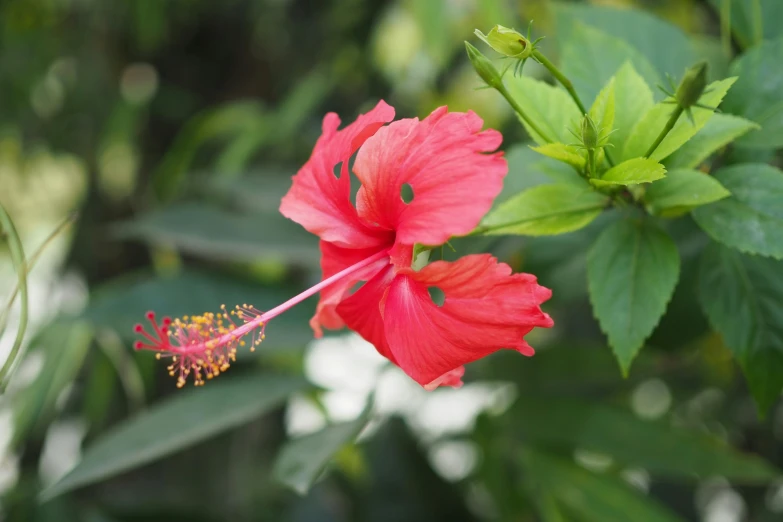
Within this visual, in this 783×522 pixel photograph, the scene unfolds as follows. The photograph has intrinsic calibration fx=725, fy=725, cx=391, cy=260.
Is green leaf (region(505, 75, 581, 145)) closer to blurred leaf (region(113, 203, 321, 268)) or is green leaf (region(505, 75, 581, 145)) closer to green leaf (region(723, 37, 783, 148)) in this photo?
green leaf (region(723, 37, 783, 148))

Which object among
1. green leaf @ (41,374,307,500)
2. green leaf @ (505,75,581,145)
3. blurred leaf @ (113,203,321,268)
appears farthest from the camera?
blurred leaf @ (113,203,321,268)

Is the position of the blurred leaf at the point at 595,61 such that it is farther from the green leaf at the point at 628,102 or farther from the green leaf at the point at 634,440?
the green leaf at the point at 634,440

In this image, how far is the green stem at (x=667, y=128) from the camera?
35 cm

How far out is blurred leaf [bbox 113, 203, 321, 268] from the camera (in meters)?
0.82

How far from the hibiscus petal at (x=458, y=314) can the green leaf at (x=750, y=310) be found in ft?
0.52

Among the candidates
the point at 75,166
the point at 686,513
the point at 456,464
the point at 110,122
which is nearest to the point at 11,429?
the point at 110,122

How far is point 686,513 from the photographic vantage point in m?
1.01

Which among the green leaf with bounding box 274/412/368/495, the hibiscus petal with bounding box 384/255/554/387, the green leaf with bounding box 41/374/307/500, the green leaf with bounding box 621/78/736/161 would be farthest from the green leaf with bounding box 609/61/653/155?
the green leaf with bounding box 41/374/307/500

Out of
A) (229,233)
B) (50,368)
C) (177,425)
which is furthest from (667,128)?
(50,368)

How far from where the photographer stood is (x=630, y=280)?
1.41ft

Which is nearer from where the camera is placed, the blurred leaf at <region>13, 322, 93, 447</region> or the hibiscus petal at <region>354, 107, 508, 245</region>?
the hibiscus petal at <region>354, 107, 508, 245</region>

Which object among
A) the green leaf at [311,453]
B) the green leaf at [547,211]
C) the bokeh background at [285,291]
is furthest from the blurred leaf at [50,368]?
the green leaf at [547,211]

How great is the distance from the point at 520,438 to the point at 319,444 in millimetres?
334

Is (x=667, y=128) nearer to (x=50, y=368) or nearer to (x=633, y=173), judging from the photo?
(x=633, y=173)
